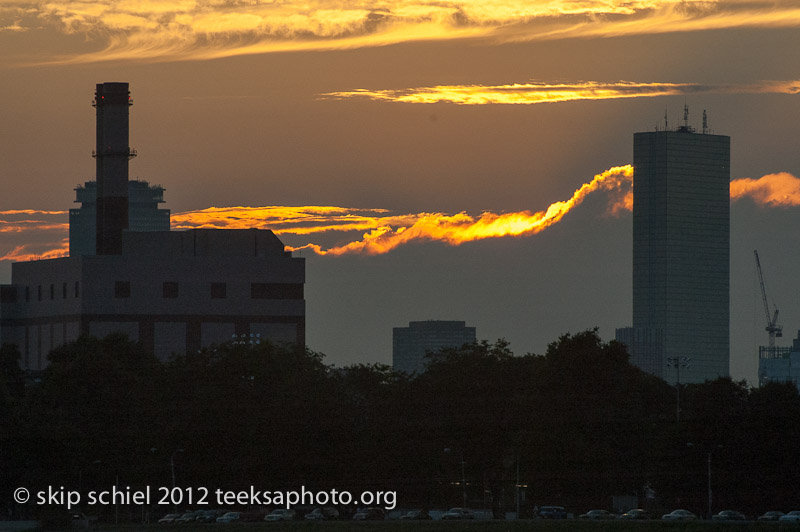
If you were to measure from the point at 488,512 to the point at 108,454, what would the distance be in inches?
1375

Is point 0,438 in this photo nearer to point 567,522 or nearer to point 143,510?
point 143,510

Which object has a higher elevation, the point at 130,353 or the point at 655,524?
the point at 130,353

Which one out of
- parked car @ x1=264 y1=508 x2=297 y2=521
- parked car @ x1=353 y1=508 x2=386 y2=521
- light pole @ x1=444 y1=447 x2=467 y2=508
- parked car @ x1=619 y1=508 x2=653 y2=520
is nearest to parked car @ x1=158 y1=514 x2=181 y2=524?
parked car @ x1=264 y1=508 x2=297 y2=521

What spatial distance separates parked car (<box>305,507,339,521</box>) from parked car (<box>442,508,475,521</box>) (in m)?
10.5

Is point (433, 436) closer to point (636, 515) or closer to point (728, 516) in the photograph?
point (636, 515)

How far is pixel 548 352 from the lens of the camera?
148 m

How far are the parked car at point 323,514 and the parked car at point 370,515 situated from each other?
75.4 inches

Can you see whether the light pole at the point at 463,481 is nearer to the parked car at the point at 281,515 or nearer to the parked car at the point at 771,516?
the parked car at the point at 281,515

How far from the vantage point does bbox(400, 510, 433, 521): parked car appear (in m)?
129

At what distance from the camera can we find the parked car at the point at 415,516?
129 m

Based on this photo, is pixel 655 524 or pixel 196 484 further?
pixel 196 484

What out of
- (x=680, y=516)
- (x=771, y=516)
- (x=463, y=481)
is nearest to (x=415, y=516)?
(x=463, y=481)

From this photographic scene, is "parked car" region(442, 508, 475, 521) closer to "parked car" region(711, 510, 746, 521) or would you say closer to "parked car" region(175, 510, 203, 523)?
"parked car" region(711, 510, 746, 521)

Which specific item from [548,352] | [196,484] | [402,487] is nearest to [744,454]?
[548,352]
